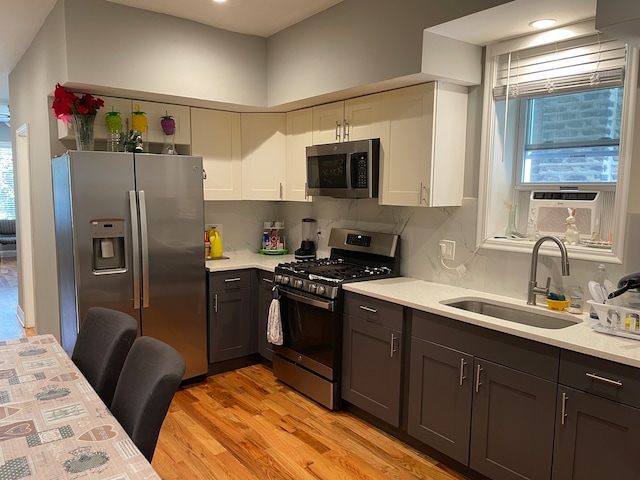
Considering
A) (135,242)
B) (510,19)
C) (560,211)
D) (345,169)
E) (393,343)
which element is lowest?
(393,343)

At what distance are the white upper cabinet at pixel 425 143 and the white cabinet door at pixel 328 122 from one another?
41 centimetres

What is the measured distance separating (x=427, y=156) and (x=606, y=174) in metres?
0.93

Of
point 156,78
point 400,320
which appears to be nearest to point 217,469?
point 400,320

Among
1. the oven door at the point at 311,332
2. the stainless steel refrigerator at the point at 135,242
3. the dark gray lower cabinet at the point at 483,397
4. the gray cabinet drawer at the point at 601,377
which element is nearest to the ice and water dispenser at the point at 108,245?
the stainless steel refrigerator at the point at 135,242

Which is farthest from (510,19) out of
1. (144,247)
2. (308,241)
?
(144,247)

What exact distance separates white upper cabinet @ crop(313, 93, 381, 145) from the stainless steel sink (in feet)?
3.93

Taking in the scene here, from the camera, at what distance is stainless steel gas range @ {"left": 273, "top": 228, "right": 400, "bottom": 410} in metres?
3.11

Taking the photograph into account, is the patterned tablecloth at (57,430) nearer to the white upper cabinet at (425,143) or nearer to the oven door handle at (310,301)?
the oven door handle at (310,301)

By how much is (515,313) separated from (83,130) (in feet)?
9.31

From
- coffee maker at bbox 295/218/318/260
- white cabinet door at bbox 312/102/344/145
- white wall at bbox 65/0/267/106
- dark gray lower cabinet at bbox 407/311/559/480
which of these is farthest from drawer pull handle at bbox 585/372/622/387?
white wall at bbox 65/0/267/106

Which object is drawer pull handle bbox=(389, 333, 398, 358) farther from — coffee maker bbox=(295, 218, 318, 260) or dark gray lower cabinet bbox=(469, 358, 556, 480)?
coffee maker bbox=(295, 218, 318, 260)

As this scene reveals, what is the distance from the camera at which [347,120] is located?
3381 mm

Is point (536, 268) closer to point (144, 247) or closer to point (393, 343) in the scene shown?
point (393, 343)

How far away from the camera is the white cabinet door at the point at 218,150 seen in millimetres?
3816
